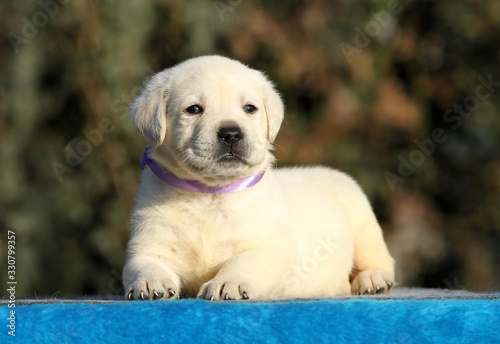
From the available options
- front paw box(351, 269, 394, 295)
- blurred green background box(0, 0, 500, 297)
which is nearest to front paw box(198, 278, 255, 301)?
front paw box(351, 269, 394, 295)

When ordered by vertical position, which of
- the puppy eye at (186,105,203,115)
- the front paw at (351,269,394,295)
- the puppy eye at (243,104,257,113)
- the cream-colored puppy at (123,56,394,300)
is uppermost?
the puppy eye at (243,104,257,113)

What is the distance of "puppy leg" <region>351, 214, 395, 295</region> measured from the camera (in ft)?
15.0

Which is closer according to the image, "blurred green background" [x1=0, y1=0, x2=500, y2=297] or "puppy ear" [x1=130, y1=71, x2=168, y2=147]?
"puppy ear" [x1=130, y1=71, x2=168, y2=147]

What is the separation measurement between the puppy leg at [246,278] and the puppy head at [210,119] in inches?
19.8

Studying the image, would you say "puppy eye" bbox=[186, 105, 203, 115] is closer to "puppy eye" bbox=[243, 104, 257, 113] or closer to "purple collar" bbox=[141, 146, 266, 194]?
"puppy eye" bbox=[243, 104, 257, 113]

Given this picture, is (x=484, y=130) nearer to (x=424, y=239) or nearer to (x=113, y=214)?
(x=424, y=239)

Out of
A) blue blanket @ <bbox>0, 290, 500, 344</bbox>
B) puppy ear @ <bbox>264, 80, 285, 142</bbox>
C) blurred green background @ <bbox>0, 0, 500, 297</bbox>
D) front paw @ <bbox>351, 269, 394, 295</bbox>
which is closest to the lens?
blue blanket @ <bbox>0, 290, 500, 344</bbox>

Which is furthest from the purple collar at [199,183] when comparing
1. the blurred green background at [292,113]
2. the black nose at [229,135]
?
the blurred green background at [292,113]

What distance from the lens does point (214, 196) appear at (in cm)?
385

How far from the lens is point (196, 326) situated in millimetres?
2777

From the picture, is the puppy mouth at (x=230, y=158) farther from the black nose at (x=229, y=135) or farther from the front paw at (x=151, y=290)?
the front paw at (x=151, y=290)

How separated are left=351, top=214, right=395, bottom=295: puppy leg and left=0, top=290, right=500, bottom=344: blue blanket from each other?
173 cm

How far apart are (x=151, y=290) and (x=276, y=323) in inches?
27.8

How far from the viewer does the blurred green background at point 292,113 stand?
284 inches
